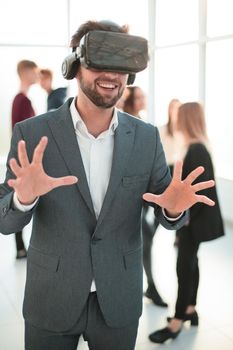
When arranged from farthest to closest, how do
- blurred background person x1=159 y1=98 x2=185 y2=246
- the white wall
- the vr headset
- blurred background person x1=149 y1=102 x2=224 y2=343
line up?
the white wall, blurred background person x1=159 y1=98 x2=185 y2=246, blurred background person x1=149 y1=102 x2=224 y2=343, the vr headset

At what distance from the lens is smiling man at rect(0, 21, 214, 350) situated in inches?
55.4

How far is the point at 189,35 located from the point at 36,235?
542cm

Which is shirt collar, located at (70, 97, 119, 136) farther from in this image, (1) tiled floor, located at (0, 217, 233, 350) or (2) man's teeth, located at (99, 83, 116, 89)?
(1) tiled floor, located at (0, 217, 233, 350)

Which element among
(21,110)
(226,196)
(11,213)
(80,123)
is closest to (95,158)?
(80,123)

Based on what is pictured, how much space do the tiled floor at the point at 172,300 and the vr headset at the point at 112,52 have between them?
6.04 ft

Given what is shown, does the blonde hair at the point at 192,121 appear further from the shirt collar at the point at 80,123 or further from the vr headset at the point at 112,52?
the vr headset at the point at 112,52

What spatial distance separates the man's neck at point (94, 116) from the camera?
1498 millimetres

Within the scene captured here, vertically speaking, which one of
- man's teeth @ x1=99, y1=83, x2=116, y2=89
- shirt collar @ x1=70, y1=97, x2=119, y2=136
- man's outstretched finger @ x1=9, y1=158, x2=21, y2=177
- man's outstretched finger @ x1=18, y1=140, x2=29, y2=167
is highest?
man's teeth @ x1=99, y1=83, x2=116, y2=89

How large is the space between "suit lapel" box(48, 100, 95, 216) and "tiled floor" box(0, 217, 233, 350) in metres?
1.57

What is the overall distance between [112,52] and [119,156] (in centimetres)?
33

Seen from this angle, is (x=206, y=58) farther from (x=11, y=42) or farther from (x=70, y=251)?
(x=70, y=251)

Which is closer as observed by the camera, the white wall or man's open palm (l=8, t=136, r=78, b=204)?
man's open palm (l=8, t=136, r=78, b=204)

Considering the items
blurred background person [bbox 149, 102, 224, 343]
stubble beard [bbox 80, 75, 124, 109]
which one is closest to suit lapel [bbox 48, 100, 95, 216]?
stubble beard [bbox 80, 75, 124, 109]

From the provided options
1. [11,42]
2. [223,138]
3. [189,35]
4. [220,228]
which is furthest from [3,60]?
[220,228]
